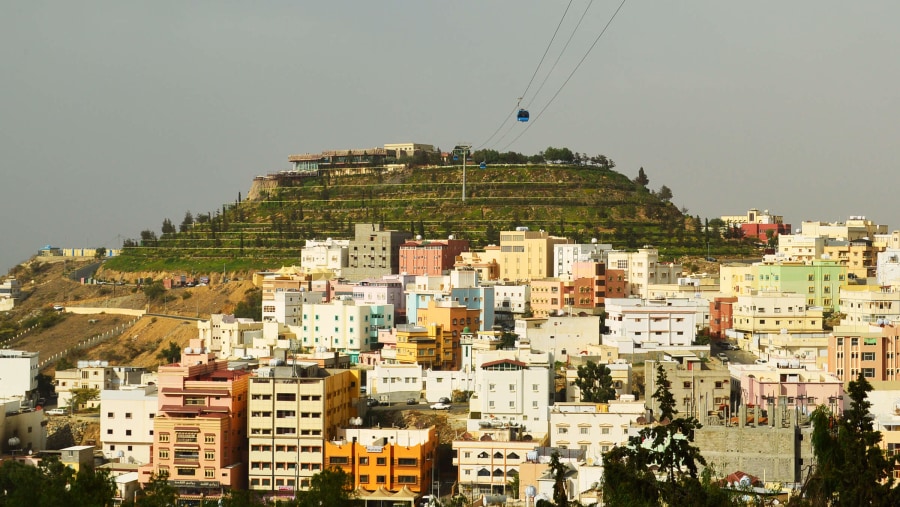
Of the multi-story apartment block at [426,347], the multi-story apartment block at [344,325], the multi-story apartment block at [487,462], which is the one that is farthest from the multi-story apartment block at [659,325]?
the multi-story apartment block at [487,462]

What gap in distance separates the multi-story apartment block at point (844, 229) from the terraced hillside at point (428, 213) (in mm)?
4526

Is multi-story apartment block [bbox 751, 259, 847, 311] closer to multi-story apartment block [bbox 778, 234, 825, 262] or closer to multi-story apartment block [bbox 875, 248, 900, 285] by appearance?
multi-story apartment block [bbox 875, 248, 900, 285]

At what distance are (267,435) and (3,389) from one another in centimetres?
1375

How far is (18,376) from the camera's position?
36094mm

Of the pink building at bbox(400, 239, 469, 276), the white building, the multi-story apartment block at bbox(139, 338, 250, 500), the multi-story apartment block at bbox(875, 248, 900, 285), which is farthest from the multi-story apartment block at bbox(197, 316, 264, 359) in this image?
the multi-story apartment block at bbox(875, 248, 900, 285)

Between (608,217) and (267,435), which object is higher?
(608,217)

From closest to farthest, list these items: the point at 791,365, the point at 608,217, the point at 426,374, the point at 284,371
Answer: the point at 284,371 < the point at 791,365 < the point at 426,374 < the point at 608,217

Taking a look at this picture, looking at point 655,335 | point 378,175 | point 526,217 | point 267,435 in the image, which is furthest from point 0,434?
point 378,175

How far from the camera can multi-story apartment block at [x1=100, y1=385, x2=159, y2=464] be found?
90.7 ft

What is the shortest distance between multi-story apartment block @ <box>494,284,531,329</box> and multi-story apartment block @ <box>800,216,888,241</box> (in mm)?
12415

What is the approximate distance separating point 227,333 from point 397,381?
9042 mm

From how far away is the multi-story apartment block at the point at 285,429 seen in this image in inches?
987

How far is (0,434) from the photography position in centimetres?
2831

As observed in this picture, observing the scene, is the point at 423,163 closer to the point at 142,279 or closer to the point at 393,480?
the point at 142,279
